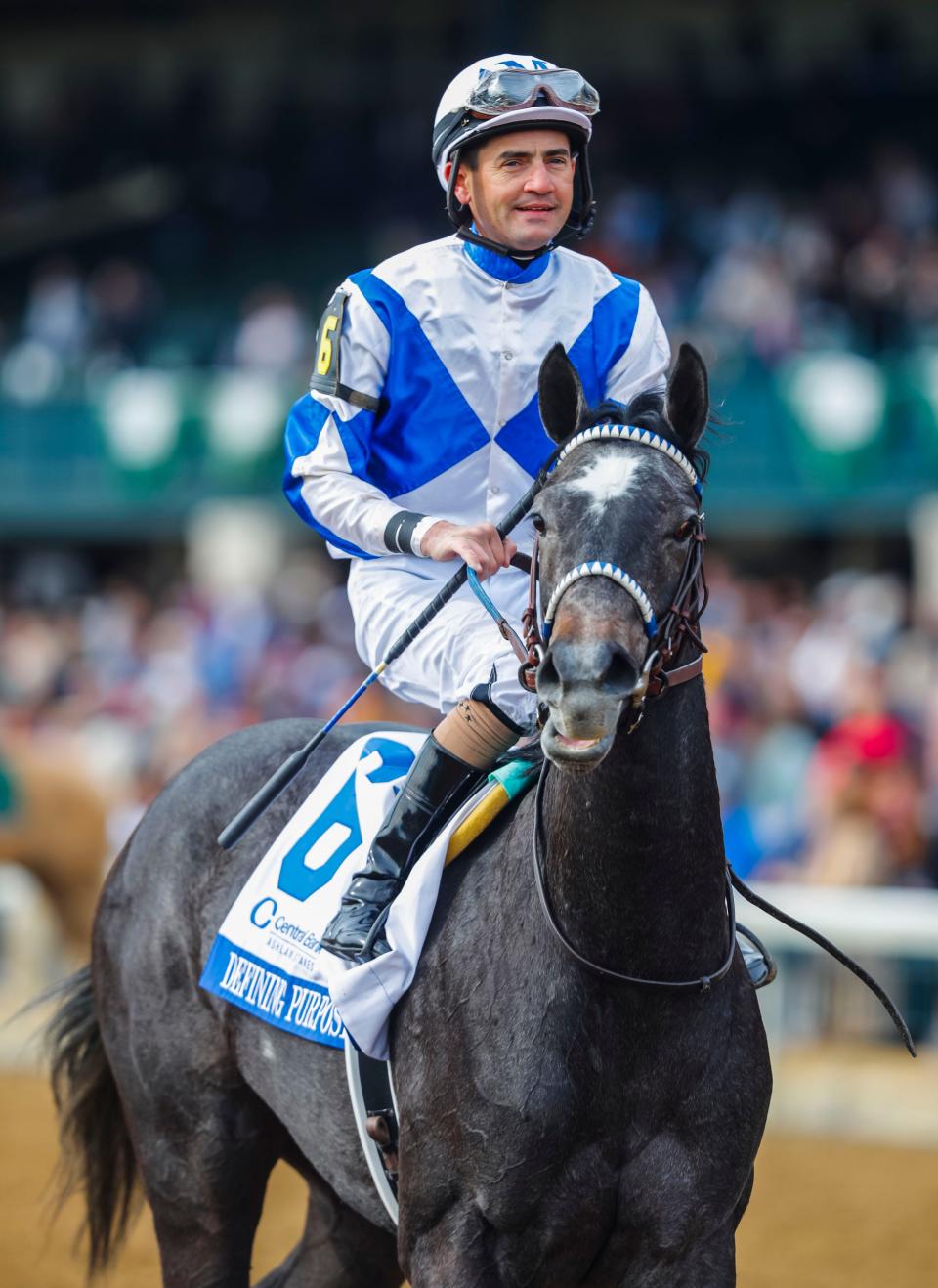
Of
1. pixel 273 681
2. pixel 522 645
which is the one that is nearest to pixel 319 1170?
pixel 522 645

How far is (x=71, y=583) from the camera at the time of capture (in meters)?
19.1

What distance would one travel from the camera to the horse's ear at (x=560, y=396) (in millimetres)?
2902

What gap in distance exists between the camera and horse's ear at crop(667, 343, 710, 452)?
2836 mm

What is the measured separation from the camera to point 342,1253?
12.9ft

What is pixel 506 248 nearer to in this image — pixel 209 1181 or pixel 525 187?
pixel 525 187

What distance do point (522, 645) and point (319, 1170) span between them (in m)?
1.32

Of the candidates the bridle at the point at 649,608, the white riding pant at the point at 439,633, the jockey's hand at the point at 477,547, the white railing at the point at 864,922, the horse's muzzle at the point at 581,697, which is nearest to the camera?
the horse's muzzle at the point at 581,697

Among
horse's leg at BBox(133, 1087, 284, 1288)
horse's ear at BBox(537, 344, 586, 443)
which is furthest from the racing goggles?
horse's leg at BBox(133, 1087, 284, 1288)

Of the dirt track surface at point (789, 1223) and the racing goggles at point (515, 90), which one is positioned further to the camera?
the dirt track surface at point (789, 1223)

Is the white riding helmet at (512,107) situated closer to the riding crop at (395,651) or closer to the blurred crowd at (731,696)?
the riding crop at (395,651)

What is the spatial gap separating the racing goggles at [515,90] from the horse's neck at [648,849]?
112cm

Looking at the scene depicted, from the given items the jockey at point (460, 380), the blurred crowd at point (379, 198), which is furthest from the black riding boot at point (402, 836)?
the blurred crowd at point (379, 198)

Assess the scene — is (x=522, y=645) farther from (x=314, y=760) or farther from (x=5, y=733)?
(x=5, y=733)

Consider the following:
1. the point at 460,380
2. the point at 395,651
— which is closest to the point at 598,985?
the point at 395,651
